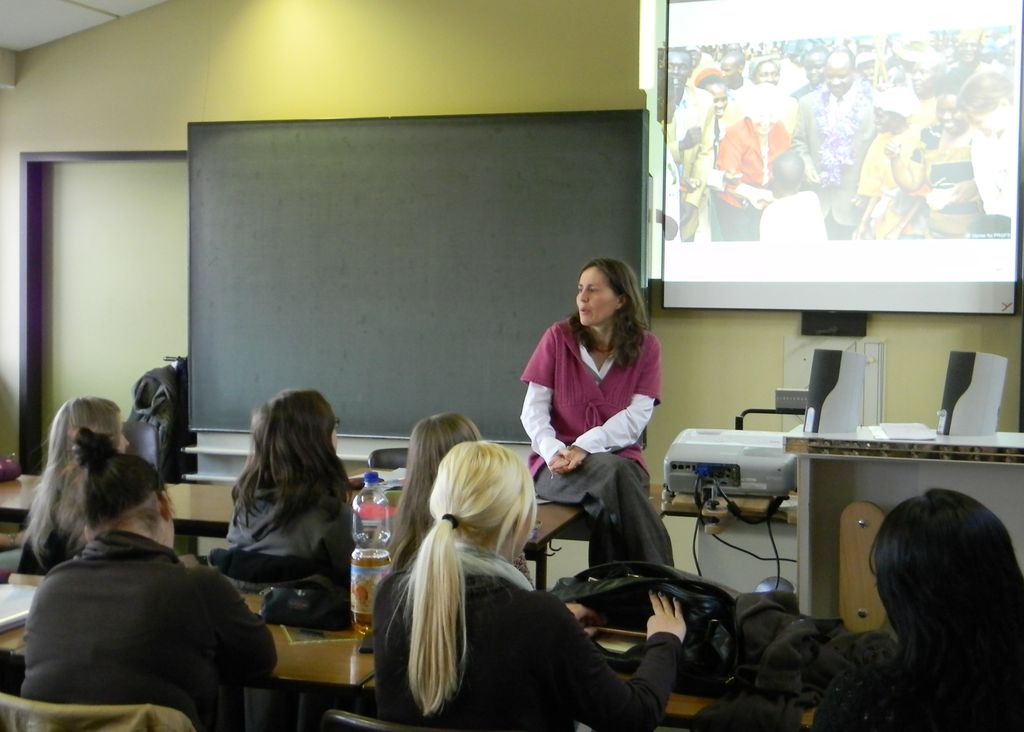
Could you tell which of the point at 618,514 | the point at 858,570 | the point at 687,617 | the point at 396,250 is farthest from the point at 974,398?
the point at 396,250

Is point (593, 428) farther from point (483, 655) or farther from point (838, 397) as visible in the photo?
point (483, 655)

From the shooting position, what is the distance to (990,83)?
422 centimetres

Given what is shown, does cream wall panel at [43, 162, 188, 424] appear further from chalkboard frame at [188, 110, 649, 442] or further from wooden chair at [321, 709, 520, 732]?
wooden chair at [321, 709, 520, 732]

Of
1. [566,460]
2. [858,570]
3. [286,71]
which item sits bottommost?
[858,570]

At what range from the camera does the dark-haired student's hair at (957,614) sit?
1277 millimetres

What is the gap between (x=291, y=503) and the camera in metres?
2.48

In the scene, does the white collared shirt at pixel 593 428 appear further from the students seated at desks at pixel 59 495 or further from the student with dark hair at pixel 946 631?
the student with dark hair at pixel 946 631

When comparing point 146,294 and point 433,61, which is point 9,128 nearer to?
point 146,294

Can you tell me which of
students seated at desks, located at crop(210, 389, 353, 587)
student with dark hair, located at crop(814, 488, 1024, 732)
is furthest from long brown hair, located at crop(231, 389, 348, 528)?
student with dark hair, located at crop(814, 488, 1024, 732)

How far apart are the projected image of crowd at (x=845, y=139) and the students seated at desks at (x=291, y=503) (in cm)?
258

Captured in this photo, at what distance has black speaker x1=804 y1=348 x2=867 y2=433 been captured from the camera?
2.46m

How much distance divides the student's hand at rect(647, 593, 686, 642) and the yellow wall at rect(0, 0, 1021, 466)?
2898 millimetres

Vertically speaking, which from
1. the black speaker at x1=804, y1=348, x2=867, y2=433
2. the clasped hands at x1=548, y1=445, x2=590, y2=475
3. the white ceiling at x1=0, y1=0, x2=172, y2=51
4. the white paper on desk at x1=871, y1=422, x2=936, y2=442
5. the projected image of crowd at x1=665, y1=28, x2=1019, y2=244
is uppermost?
the white ceiling at x1=0, y1=0, x2=172, y2=51

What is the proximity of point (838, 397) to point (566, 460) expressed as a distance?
115 centimetres
